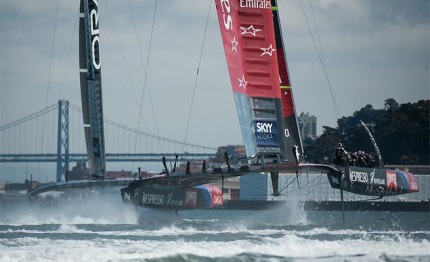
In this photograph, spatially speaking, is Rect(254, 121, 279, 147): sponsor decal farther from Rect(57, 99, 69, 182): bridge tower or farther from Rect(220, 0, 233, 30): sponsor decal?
Rect(57, 99, 69, 182): bridge tower

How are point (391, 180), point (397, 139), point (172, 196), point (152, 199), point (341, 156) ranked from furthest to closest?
point (397, 139) → point (172, 196) → point (152, 199) → point (391, 180) → point (341, 156)

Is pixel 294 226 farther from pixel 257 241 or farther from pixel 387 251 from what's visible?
pixel 387 251

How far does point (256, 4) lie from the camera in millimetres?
29594

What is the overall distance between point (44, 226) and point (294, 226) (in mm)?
7111

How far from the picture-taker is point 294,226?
101 feet

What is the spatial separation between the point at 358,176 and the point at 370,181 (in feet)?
1.72

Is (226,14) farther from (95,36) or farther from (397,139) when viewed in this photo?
(397,139)

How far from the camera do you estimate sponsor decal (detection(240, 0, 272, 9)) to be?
2950cm

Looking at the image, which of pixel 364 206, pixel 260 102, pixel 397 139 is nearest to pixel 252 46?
pixel 260 102

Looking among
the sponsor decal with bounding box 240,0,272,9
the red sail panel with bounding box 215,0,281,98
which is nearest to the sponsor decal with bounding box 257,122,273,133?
the red sail panel with bounding box 215,0,281,98

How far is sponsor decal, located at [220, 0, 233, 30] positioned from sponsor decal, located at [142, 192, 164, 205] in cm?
614

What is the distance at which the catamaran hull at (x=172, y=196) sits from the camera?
32.3 m

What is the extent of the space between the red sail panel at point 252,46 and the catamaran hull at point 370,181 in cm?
304

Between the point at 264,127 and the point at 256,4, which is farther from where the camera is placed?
the point at 256,4
